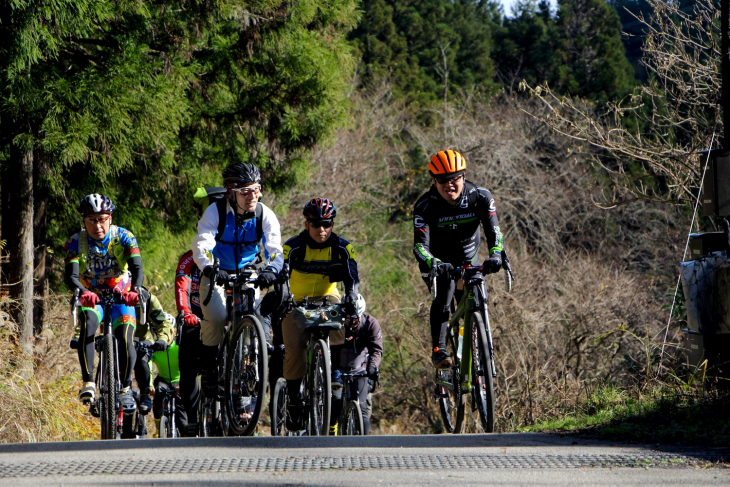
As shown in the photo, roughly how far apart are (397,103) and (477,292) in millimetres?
32040

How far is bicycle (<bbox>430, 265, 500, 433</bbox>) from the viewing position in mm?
7312

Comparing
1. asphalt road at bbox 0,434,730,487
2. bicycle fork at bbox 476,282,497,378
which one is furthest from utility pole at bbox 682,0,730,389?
asphalt road at bbox 0,434,730,487

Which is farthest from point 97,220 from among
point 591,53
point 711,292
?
point 591,53

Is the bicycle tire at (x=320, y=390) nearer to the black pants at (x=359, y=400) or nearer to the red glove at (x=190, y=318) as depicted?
the black pants at (x=359, y=400)

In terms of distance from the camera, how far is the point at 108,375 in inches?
331

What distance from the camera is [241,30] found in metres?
15.1

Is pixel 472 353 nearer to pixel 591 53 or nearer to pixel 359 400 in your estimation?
pixel 359 400

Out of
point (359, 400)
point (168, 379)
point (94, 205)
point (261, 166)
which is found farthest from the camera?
point (261, 166)

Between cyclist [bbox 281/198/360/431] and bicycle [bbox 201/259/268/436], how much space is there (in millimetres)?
557

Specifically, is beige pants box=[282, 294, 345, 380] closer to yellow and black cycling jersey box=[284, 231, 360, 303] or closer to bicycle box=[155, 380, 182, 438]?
yellow and black cycling jersey box=[284, 231, 360, 303]

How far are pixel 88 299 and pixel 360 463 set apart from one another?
378 centimetres

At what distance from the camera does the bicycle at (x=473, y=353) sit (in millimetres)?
7312

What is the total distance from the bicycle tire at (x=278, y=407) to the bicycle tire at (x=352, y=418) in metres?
0.62

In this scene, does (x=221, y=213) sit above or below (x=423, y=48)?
below
